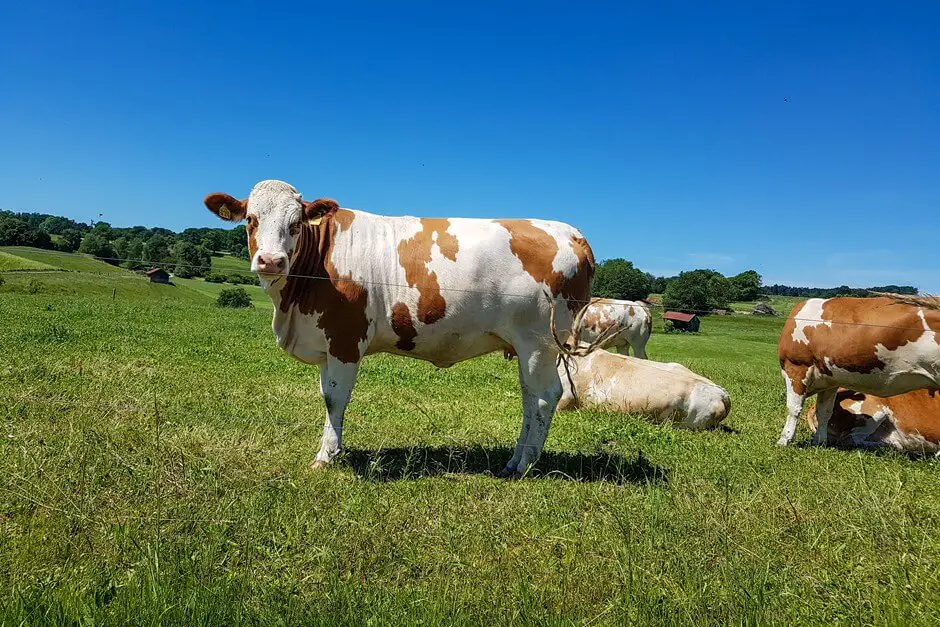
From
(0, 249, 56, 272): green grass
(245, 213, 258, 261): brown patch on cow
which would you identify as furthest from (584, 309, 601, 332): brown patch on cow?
(0, 249, 56, 272): green grass

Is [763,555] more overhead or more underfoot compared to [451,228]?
more underfoot

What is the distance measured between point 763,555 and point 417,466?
3.62m

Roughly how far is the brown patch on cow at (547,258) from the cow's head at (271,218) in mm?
2230

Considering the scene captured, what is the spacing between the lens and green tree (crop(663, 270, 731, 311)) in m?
36.4

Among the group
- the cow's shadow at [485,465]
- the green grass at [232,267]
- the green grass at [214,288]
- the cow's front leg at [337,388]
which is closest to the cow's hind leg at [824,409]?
the cow's shadow at [485,465]

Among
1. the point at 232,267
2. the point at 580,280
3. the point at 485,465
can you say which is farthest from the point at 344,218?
the point at 232,267

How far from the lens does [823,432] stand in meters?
9.15

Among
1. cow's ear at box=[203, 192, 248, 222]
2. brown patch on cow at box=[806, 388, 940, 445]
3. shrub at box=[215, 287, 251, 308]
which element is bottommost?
shrub at box=[215, 287, 251, 308]

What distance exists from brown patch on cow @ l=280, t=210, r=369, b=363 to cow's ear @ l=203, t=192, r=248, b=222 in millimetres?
758

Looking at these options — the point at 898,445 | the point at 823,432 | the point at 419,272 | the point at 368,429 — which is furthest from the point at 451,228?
the point at 898,445

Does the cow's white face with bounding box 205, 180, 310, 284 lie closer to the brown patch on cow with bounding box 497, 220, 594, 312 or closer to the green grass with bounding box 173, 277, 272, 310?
the brown patch on cow with bounding box 497, 220, 594, 312

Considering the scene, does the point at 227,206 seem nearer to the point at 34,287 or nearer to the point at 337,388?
the point at 337,388

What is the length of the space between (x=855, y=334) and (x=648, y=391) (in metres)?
3.12

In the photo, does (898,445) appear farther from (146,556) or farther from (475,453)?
(146,556)
